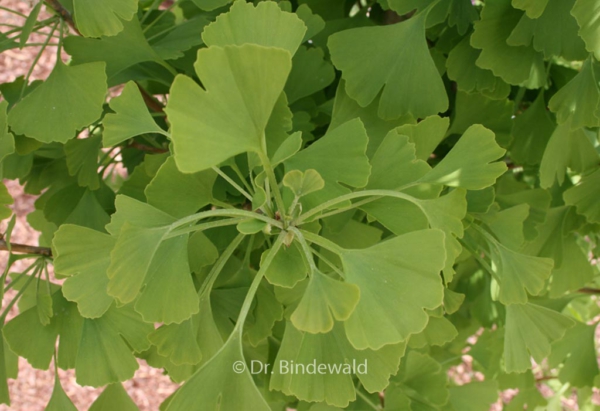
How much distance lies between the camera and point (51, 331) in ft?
1.97

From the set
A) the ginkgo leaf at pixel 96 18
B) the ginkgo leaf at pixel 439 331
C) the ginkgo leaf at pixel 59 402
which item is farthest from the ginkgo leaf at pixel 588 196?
the ginkgo leaf at pixel 59 402

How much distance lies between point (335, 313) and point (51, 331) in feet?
1.22

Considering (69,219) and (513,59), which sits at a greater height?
(513,59)

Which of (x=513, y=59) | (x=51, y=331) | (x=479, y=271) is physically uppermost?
(x=513, y=59)

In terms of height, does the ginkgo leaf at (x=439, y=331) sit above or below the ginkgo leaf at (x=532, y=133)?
below

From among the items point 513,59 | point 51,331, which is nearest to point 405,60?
point 513,59

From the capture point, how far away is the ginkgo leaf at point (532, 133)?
2.30ft

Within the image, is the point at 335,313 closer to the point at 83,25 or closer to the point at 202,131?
the point at 202,131

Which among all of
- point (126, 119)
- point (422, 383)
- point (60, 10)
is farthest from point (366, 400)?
point (60, 10)

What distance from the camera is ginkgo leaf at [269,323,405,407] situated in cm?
48

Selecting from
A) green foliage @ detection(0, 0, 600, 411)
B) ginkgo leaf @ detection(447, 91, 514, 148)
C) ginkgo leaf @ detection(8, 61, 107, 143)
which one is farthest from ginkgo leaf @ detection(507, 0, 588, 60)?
ginkgo leaf @ detection(8, 61, 107, 143)

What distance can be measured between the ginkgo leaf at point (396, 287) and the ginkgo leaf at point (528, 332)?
0.20 metres

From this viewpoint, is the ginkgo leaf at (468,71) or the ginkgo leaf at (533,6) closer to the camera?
the ginkgo leaf at (533,6)

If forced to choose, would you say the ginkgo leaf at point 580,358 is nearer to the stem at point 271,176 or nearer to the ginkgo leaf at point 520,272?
the ginkgo leaf at point 520,272
